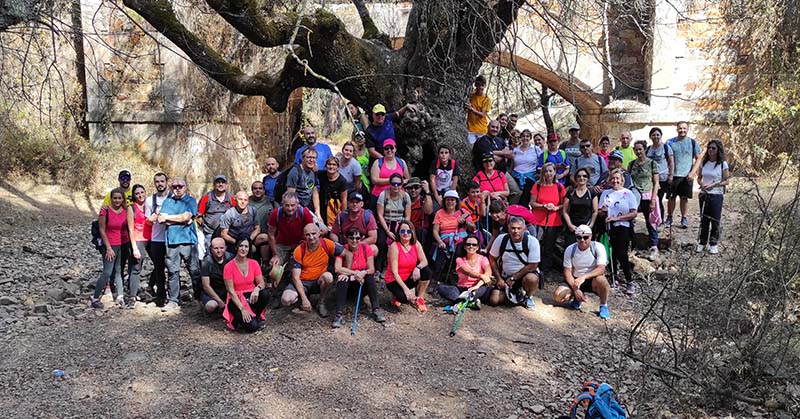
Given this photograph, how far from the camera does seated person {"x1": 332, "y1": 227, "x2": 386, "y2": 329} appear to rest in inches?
249

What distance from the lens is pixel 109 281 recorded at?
6902 millimetres

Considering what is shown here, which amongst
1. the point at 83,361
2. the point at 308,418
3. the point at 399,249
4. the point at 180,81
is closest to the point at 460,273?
the point at 399,249

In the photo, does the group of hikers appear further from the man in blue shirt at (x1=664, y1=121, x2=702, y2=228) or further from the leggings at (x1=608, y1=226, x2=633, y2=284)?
the man in blue shirt at (x1=664, y1=121, x2=702, y2=228)

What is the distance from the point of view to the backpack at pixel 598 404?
424 centimetres

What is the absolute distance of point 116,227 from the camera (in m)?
6.59

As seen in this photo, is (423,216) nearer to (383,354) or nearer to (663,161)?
(383,354)

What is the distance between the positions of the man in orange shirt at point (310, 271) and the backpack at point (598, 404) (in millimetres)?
2852

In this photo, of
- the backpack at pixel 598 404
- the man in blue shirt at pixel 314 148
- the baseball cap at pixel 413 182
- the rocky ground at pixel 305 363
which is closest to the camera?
the backpack at pixel 598 404

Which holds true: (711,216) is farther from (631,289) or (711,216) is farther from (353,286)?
(353,286)

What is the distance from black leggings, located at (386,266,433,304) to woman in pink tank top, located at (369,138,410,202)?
103 centimetres

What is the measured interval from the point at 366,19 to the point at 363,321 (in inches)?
169

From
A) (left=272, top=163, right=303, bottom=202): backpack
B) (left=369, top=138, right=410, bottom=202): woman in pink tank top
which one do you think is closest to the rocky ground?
(left=272, top=163, right=303, bottom=202): backpack

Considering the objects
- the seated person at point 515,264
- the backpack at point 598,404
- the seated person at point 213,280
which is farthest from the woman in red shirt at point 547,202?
the seated person at point 213,280

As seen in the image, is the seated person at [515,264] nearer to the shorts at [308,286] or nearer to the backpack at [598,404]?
the shorts at [308,286]
